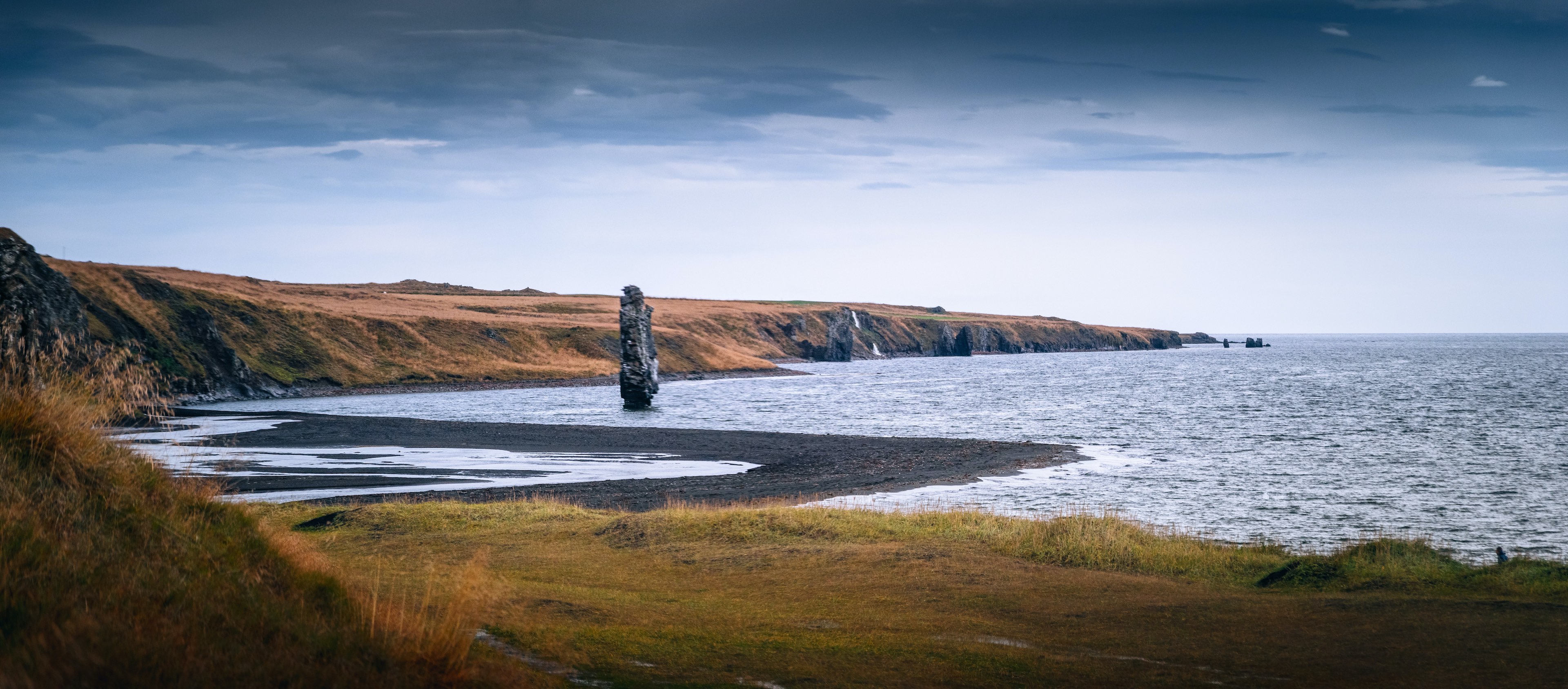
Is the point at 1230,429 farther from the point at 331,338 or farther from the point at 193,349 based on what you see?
the point at 331,338

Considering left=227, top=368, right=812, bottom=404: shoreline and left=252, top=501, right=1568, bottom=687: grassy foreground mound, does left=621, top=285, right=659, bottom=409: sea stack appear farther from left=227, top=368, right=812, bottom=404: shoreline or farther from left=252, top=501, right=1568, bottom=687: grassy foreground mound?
left=252, top=501, right=1568, bottom=687: grassy foreground mound

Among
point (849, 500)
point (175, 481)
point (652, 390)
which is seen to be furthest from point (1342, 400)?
point (175, 481)

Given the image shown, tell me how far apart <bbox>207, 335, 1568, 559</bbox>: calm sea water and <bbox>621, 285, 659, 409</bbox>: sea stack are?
2167 millimetres

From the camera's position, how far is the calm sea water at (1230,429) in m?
29.7

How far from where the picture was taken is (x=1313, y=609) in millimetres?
13266

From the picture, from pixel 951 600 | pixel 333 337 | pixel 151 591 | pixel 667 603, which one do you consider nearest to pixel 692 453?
pixel 667 603

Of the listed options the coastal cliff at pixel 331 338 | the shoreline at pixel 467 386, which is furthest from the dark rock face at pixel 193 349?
the shoreline at pixel 467 386

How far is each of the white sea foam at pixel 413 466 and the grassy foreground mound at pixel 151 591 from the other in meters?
19.7

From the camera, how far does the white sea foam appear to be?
33094 millimetres

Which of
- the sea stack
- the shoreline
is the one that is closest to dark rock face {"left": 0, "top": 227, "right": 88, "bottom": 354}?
the sea stack

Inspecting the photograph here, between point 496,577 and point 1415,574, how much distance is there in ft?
46.4

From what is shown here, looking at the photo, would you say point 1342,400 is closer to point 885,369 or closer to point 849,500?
point 849,500

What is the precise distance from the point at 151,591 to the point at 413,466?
3387 centimetres

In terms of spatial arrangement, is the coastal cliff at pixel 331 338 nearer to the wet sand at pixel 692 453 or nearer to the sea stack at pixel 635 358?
the wet sand at pixel 692 453
